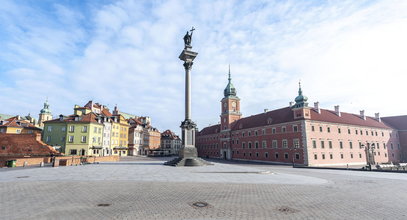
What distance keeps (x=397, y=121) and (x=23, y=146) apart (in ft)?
310

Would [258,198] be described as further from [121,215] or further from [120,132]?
[120,132]

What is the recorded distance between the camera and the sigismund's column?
92.0 ft

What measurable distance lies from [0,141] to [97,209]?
122 ft

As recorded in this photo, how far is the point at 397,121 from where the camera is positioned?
206 feet

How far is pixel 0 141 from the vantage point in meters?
32.0

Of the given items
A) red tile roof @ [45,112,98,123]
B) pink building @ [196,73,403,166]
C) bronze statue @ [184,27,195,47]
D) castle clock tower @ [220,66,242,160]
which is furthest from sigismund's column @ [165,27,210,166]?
castle clock tower @ [220,66,242,160]

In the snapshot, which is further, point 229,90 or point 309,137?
point 229,90

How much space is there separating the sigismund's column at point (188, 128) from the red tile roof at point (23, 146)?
2114 cm

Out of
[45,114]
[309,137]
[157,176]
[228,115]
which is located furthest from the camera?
[45,114]

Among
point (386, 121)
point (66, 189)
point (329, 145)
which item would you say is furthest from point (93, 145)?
point (386, 121)

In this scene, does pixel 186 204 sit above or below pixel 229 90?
below

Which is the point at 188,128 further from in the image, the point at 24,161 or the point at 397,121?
the point at 397,121

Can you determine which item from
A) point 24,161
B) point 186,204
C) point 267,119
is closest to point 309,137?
point 267,119

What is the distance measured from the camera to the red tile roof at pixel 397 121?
61.2 metres
